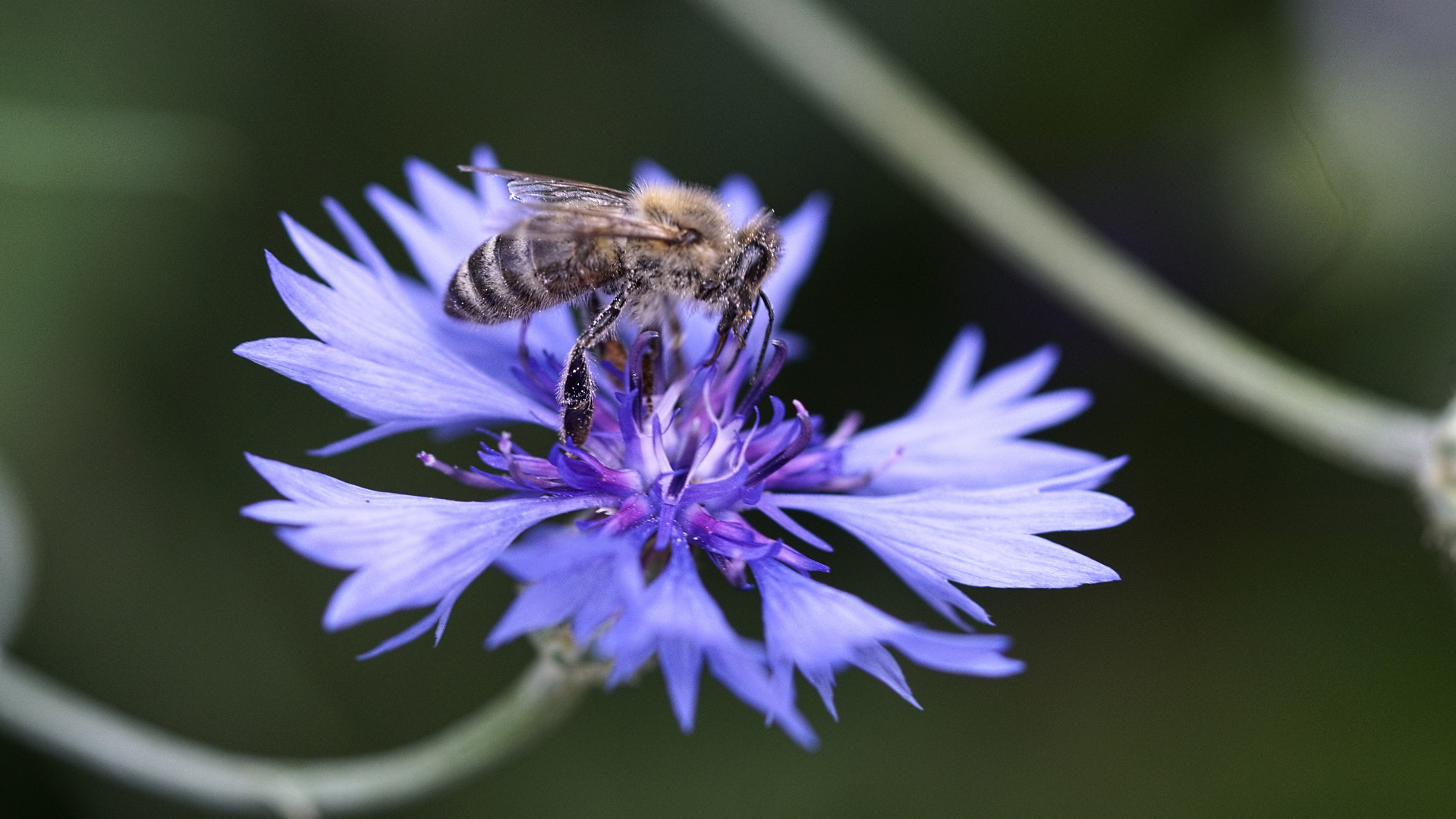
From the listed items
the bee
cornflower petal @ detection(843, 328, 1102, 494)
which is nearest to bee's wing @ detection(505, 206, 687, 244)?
the bee

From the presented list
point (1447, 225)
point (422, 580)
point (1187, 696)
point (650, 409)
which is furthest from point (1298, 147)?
point (422, 580)

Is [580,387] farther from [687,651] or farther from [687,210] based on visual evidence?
[687,651]

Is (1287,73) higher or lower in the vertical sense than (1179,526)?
higher

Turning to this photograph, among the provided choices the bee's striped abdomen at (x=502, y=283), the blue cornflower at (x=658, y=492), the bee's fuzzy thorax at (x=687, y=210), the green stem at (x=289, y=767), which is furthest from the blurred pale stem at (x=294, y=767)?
the bee's fuzzy thorax at (x=687, y=210)

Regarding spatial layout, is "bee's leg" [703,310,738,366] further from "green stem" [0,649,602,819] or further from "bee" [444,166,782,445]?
"green stem" [0,649,602,819]

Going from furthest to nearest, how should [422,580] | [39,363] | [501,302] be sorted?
[39,363] → [501,302] → [422,580]

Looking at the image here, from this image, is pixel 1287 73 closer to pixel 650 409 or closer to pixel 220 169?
pixel 650 409

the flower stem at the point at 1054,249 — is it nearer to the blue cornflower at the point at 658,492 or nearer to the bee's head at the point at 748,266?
the blue cornflower at the point at 658,492
